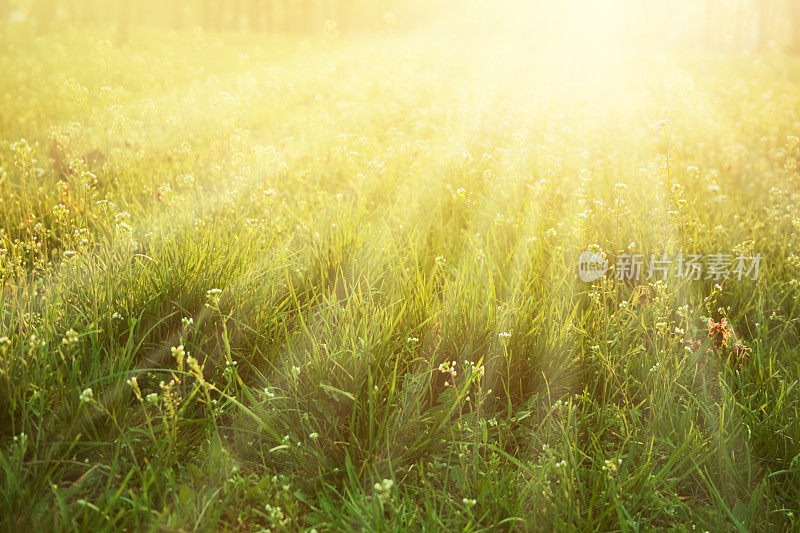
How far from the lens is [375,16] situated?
2178 inches

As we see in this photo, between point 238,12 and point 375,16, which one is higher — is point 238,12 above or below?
above

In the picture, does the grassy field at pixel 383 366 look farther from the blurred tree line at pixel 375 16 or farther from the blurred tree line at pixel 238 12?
the blurred tree line at pixel 238 12

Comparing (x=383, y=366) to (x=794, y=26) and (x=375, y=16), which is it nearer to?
(x=794, y=26)

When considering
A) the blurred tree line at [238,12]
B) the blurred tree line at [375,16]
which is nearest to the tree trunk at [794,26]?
the blurred tree line at [375,16]

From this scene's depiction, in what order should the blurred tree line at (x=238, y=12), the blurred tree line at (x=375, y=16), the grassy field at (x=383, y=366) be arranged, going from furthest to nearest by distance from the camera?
the blurred tree line at (x=375, y=16) < the blurred tree line at (x=238, y=12) < the grassy field at (x=383, y=366)

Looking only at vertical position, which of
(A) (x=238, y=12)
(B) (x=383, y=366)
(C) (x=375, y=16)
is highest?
(A) (x=238, y=12)

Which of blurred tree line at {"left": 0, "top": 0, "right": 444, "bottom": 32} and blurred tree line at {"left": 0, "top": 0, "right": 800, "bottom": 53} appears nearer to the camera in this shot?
blurred tree line at {"left": 0, "top": 0, "right": 444, "bottom": 32}

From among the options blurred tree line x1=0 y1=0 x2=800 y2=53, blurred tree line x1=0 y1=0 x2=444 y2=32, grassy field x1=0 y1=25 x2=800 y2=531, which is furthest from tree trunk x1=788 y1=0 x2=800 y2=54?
grassy field x1=0 y1=25 x2=800 y2=531

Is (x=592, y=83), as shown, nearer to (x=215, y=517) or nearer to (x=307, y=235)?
(x=307, y=235)

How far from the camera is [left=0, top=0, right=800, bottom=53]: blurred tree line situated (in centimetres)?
4072

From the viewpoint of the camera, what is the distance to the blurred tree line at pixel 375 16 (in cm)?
4072

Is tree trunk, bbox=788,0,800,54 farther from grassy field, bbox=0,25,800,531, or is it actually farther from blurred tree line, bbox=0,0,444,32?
grassy field, bbox=0,25,800,531

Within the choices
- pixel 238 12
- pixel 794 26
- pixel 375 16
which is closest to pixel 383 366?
pixel 794 26

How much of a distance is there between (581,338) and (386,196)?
247cm
